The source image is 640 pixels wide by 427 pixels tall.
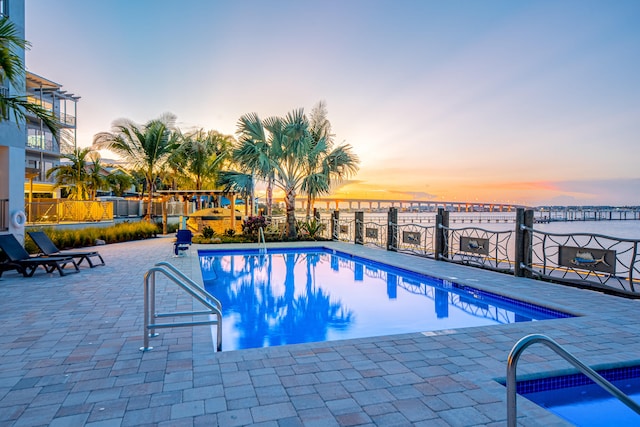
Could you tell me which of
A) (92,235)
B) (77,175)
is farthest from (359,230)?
(77,175)

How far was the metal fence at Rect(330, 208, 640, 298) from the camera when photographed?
A: 7.23 metres

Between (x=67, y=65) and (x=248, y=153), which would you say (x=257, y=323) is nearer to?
(x=248, y=153)

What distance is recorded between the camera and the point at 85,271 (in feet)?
30.0

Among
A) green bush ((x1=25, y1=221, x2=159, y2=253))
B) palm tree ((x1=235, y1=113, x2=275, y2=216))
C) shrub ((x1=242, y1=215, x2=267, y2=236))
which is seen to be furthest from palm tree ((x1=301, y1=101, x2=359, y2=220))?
green bush ((x1=25, y1=221, x2=159, y2=253))

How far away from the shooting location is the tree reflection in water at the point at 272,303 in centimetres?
593

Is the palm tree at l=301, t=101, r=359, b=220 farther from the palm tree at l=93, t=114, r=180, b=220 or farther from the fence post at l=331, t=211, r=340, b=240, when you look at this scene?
the palm tree at l=93, t=114, r=180, b=220

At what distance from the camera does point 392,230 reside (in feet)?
46.0

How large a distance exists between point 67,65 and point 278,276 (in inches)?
548

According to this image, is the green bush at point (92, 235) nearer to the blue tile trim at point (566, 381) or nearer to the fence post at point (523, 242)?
the blue tile trim at point (566, 381)

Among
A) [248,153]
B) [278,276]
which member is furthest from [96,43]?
[278,276]

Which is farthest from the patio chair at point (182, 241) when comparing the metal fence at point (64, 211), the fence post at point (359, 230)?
the fence post at point (359, 230)

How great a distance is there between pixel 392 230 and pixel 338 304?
6.82 meters

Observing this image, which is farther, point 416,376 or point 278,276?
point 278,276

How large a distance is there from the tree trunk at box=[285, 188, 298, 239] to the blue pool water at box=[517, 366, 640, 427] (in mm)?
13596
